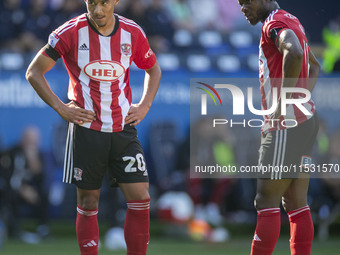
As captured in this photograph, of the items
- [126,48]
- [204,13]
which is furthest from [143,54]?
[204,13]

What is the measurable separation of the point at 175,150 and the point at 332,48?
8.01 feet

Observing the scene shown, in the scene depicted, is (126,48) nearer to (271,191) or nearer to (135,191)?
(135,191)

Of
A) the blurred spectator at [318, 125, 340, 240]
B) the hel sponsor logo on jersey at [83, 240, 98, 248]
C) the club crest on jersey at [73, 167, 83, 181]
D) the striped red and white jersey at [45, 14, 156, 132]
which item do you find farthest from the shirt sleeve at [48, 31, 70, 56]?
the blurred spectator at [318, 125, 340, 240]

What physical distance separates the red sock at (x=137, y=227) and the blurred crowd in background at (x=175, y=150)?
144 inches

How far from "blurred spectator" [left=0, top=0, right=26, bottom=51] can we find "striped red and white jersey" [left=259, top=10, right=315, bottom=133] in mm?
5071

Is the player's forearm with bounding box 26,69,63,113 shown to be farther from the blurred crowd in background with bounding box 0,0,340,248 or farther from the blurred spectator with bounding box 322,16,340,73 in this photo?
the blurred spectator with bounding box 322,16,340,73

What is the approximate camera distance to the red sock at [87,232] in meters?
3.94

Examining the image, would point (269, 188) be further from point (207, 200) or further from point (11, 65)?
point (11, 65)

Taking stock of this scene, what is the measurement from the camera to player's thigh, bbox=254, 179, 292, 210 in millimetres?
3789

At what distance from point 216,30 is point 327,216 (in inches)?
113

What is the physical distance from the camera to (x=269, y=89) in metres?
3.88

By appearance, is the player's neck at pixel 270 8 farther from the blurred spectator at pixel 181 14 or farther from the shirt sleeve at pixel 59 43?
the blurred spectator at pixel 181 14

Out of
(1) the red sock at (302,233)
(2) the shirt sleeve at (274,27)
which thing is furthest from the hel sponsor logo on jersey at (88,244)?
(2) the shirt sleeve at (274,27)

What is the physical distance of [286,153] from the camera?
150 inches
